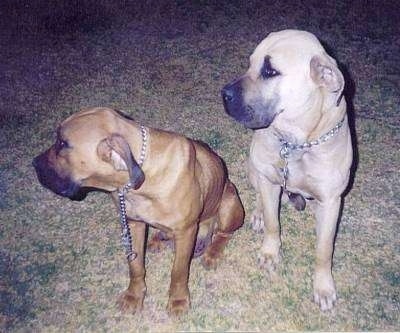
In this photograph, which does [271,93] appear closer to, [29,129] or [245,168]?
[245,168]

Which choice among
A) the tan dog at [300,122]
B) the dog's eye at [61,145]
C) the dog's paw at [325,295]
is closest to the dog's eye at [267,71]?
the tan dog at [300,122]

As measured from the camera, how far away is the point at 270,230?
3479mm

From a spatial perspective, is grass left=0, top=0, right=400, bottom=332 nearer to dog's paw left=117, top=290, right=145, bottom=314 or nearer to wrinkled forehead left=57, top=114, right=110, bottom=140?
dog's paw left=117, top=290, right=145, bottom=314

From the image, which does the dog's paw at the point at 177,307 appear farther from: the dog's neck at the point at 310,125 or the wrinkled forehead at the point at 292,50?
the wrinkled forehead at the point at 292,50

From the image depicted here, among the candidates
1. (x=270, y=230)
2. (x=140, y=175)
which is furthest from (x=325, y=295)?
(x=140, y=175)

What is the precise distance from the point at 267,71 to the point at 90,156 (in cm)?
114

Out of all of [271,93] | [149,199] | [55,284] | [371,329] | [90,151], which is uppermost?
[271,93]

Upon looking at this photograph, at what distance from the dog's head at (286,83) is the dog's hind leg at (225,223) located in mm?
790

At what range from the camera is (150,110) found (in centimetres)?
509

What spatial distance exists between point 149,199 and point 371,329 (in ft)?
5.93

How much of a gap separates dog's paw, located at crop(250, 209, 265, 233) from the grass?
0.06m

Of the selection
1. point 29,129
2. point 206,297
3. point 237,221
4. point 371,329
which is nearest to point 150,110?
point 29,129

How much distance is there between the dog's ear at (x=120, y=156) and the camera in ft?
7.57

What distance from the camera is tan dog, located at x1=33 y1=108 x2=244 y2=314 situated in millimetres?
2430
